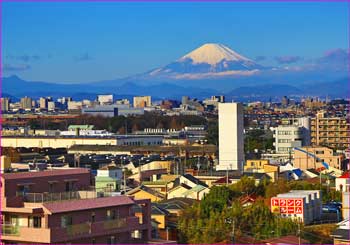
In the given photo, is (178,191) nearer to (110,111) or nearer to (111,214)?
(111,214)

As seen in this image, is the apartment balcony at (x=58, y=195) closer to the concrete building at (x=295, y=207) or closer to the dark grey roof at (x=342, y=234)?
the dark grey roof at (x=342, y=234)

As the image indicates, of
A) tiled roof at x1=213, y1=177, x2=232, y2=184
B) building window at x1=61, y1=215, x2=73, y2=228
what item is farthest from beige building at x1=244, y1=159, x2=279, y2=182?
building window at x1=61, y1=215, x2=73, y2=228

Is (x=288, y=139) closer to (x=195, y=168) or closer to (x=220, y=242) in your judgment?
(x=195, y=168)

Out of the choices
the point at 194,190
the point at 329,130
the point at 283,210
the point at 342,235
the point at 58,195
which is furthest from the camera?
the point at 329,130

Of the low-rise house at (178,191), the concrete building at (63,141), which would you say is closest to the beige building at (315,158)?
the low-rise house at (178,191)

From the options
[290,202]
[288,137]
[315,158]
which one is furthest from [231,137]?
[290,202]

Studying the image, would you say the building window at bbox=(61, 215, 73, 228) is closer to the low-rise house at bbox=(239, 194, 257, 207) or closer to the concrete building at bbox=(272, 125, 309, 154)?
the low-rise house at bbox=(239, 194, 257, 207)
